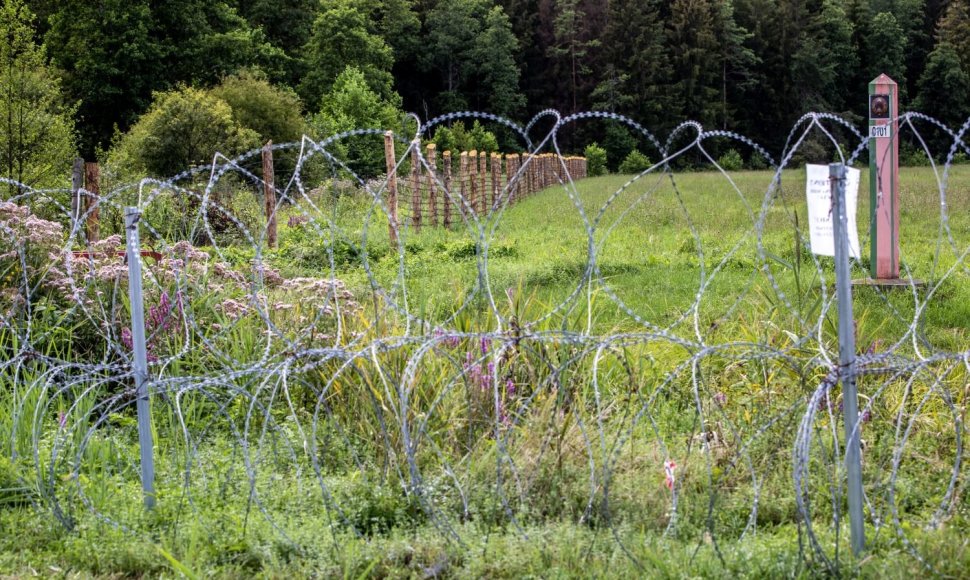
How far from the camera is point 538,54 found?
77.3 meters

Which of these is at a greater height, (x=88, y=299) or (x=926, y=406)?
(x=88, y=299)

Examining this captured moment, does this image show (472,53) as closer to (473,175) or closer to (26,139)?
(26,139)

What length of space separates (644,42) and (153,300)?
65859mm

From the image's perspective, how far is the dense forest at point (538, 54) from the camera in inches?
1727

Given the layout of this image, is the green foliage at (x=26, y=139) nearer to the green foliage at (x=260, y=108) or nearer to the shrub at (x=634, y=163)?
the green foliage at (x=260, y=108)

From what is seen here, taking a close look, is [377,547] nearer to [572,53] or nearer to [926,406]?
[926,406]

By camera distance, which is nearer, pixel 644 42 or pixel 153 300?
pixel 153 300

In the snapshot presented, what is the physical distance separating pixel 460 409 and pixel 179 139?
73.4ft

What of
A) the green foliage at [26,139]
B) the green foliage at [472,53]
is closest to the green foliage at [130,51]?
the green foliage at [26,139]

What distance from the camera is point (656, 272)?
10.0 metres

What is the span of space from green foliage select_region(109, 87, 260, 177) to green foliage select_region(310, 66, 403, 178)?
5196 mm

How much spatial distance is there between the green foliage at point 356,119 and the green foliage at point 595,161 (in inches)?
550

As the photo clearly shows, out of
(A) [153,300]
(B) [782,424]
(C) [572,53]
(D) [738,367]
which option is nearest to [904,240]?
(D) [738,367]

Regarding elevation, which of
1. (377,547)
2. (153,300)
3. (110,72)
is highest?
(110,72)
